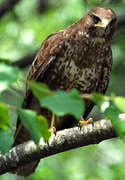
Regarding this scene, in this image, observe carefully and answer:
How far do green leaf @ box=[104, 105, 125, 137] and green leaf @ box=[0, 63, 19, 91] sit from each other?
590 mm

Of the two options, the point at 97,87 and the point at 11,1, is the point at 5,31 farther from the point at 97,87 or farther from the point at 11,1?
the point at 97,87

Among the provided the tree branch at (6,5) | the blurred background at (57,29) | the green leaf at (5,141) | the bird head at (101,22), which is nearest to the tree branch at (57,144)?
the green leaf at (5,141)

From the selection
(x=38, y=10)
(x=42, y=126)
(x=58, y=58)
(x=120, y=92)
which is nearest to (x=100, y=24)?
(x=58, y=58)

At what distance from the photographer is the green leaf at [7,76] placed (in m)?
2.34

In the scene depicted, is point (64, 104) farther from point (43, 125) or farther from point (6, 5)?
point (6, 5)

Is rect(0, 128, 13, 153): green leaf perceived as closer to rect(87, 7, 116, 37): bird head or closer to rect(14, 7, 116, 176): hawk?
rect(14, 7, 116, 176): hawk

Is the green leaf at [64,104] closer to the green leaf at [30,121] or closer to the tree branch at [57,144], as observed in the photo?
the green leaf at [30,121]

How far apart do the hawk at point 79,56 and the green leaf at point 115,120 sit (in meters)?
1.75

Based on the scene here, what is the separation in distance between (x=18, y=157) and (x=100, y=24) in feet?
5.17

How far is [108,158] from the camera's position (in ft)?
25.1

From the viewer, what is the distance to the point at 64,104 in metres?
2.32

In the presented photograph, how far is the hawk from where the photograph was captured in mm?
4391

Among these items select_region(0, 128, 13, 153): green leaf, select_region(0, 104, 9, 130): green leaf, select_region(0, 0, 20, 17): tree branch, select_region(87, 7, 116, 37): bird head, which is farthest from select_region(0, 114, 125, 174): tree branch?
select_region(0, 0, 20, 17): tree branch

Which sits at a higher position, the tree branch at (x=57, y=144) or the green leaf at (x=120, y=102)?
the green leaf at (x=120, y=102)
